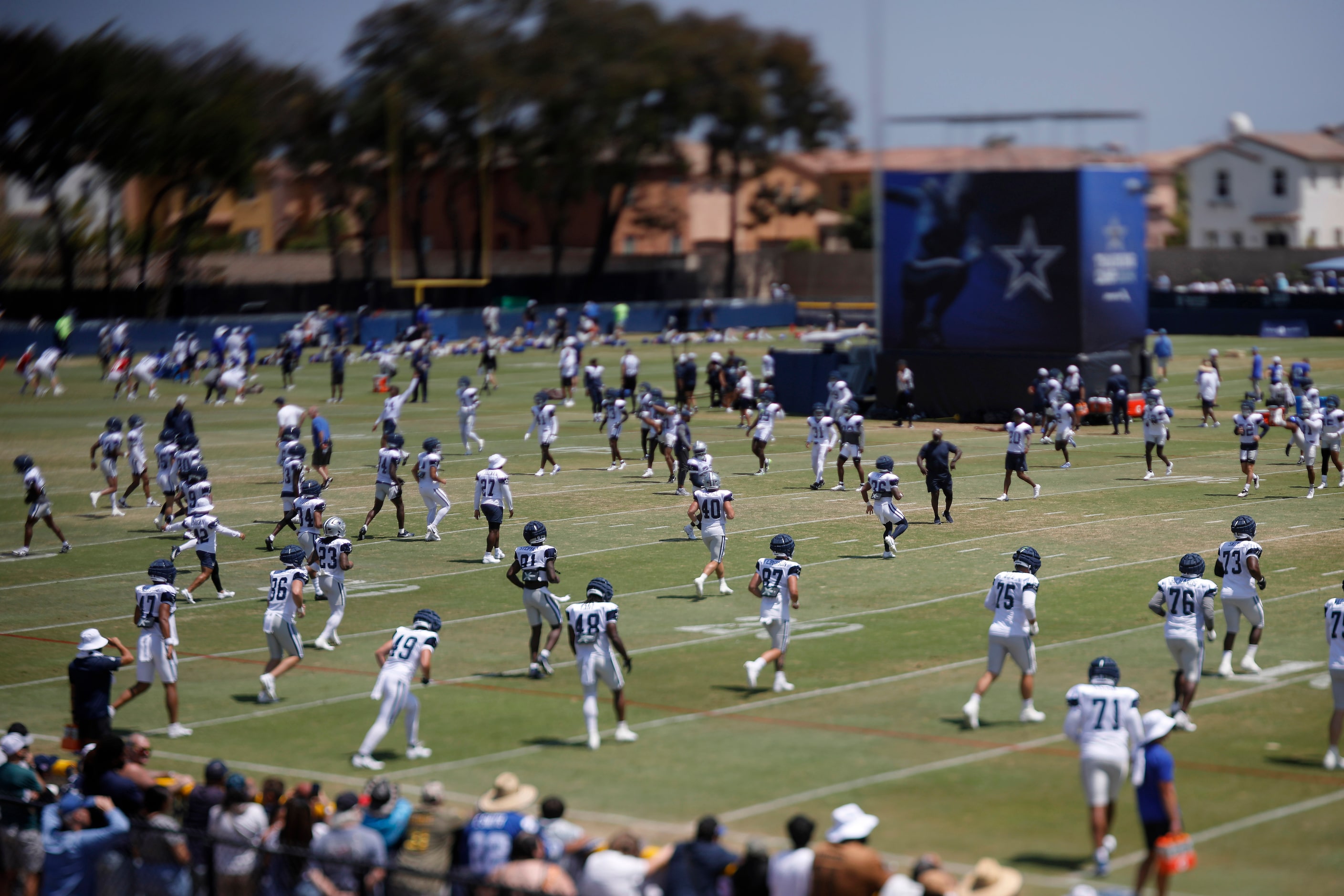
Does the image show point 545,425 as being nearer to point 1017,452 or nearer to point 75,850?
point 1017,452

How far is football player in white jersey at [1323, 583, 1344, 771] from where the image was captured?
Result: 15.0m

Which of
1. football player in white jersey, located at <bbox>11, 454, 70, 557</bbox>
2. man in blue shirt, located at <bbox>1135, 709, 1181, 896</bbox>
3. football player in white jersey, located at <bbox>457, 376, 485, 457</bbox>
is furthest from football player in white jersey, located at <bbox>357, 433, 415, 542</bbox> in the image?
man in blue shirt, located at <bbox>1135, 709, 1181, 896</bbox>

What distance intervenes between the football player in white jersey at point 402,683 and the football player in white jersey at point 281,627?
2363 mm

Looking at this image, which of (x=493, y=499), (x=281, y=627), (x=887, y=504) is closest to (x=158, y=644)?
(x=281, y=627)

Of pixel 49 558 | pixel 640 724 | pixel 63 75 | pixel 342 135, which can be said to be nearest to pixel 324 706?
pixel 640 724

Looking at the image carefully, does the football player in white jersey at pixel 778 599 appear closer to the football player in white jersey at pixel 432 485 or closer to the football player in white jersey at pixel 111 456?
the football player in white jersey at pixel 432 485

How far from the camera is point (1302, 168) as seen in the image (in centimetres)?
10438

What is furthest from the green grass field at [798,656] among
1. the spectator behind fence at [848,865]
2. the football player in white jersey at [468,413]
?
the spectator behind fence at [848,865]

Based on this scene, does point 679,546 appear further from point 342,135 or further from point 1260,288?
point 342,135

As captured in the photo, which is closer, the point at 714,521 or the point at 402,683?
the point at 402,683

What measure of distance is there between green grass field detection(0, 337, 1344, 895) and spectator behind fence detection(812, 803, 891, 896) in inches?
90.3

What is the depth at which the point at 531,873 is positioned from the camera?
10.2 meters

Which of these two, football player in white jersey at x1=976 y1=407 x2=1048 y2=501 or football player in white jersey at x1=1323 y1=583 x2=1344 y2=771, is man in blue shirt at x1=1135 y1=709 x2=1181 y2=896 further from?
football player in white jersey at x1=976 y1=407 x2=1048 y2=501

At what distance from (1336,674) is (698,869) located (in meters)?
7.40
